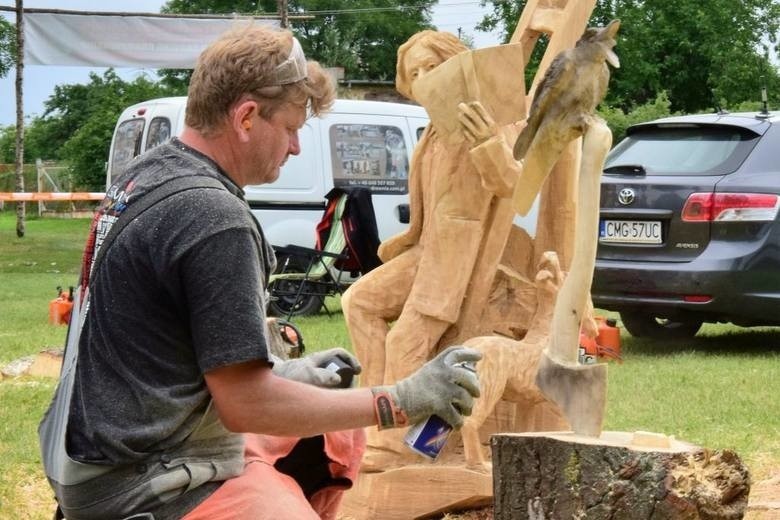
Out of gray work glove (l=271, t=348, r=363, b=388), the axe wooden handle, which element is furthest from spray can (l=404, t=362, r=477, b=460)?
the axe wooden handle

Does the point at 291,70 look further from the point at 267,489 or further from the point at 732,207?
the point at 732,207

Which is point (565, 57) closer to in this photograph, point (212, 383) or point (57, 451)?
point (212, 383)

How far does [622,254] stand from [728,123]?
3.82ft

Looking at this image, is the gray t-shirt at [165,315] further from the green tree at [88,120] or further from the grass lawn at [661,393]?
the green tree at [88,120]

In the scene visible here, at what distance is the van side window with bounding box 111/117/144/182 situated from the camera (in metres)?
12.5

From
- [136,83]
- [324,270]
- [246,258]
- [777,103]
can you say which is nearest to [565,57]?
[246,258]

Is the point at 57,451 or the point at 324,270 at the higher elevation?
the point at 57,451

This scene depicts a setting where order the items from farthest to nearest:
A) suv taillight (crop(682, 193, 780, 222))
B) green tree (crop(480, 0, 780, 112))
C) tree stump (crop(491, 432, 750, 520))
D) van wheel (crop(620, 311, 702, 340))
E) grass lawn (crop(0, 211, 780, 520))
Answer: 1. green tree (crop(480, 0, 780, 112))
2. van wheel (crop(620, 311, 702, 340))
3. suv taillight (crop(682, 193, 780, 222))
4. grass lawn (crop(0, 211, 780, 520))
5. tree stump (crop(491, 432, 750, 520))

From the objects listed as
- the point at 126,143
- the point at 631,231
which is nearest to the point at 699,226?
the point at 631,231

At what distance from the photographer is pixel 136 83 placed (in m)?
35.2

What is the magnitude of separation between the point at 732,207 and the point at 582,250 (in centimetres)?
480

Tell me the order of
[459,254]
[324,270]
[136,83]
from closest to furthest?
[459,254] → [324,270] → [136,83]

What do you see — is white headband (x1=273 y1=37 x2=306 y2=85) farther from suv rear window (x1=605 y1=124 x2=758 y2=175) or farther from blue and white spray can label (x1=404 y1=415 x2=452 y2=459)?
suv rear window (x1=605 y1=124 x2=758 y2=175)

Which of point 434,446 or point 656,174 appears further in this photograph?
point 656,174
